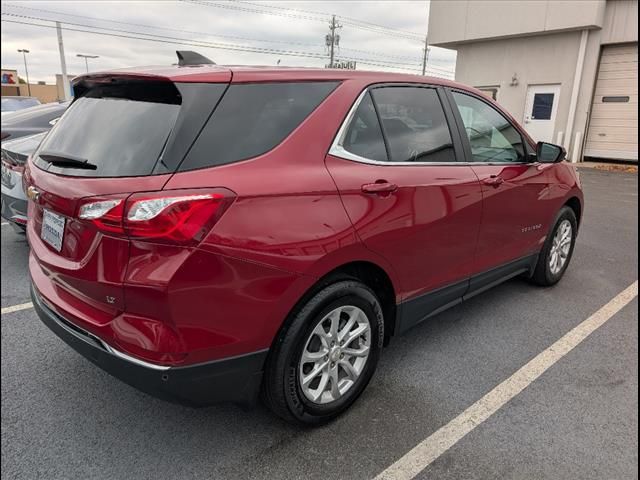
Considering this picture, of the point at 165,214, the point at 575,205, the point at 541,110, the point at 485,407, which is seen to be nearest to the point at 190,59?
the point at 165,214

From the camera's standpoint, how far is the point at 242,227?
1.93 m

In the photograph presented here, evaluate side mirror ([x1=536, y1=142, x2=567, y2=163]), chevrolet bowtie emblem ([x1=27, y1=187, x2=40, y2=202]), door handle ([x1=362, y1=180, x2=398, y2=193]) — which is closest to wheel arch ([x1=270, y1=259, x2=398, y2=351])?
→ door handle ([x1=362, y1=180, x2=398, y2=193])

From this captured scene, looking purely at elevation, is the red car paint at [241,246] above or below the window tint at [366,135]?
below

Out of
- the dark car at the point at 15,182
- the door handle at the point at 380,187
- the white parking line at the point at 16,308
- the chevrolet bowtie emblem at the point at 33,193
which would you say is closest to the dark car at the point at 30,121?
the dark car at the point at 15,182

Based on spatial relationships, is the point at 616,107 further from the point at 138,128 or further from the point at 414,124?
the point at 138,128

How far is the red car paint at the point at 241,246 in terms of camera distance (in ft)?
6.12

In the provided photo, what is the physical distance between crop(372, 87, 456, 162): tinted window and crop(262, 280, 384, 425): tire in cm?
84

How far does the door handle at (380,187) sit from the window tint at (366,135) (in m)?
0.15

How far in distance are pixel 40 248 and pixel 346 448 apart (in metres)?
1.75

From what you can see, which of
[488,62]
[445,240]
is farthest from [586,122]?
[445,240]

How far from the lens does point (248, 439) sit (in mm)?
2391

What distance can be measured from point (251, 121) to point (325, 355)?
1162 millimetres

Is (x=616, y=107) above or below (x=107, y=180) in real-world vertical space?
above

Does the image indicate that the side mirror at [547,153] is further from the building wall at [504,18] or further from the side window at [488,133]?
the building wall at [504,18]
